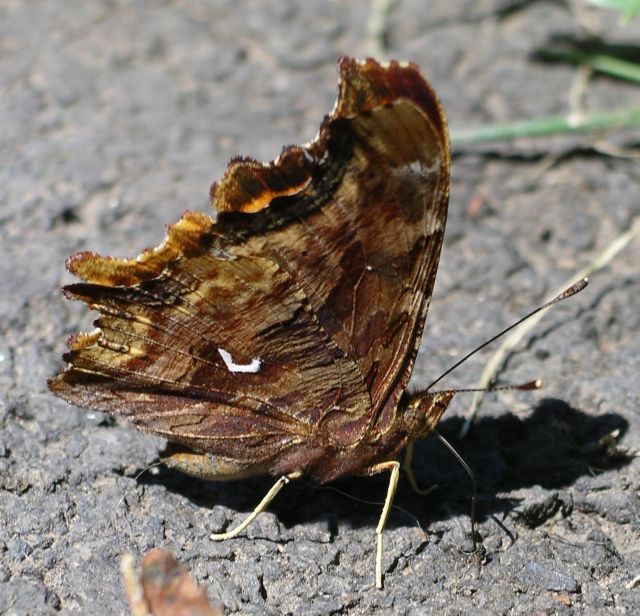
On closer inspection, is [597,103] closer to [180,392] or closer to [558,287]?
[558,287]

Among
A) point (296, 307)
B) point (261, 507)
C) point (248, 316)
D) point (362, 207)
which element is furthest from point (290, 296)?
point (261, 507)

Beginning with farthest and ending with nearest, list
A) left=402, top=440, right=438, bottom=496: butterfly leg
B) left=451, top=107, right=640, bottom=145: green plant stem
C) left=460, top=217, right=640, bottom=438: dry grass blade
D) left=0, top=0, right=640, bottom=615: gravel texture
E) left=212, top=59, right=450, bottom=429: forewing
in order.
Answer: left=451, top=107, right=640, bottom=145: green plant stem < left=460, top=217, right=640, bottom=438: dry grass blade < left=402, top=440, right=438, bottom=496: butterfly leg < left=0, top=0, right=640, bottom=615: gravel texture < left=212, top=59, right=450, bottom=429: forewing

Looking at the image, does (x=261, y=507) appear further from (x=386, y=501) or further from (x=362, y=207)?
(x=362, y=207)

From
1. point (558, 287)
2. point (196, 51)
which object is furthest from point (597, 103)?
point (196, 51)

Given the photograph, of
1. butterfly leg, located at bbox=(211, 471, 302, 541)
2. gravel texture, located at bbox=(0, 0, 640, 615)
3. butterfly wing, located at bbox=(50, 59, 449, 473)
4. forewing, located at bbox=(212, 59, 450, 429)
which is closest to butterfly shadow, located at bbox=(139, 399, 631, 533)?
gravel texture, located at bbox=(0, 0, 640, 615)

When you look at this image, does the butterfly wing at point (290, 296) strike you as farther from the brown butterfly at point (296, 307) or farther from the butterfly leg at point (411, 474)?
the butterfly leg at point (411, 474)

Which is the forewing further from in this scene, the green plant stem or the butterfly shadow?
the green plant stem

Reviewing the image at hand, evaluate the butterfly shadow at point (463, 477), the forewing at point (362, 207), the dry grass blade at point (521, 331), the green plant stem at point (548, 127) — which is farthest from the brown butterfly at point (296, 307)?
the green plant stem at point (548, 127)
